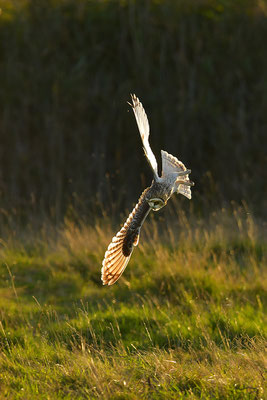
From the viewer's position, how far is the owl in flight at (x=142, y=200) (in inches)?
129

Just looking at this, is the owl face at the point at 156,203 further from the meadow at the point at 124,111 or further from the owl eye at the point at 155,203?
the meadow at the point at 124,111

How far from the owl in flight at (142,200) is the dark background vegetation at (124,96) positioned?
24.2 feet

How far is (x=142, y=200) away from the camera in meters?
3.46

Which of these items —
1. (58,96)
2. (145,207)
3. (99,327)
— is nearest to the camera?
(145,207)

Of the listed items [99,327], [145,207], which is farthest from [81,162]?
[145,207]

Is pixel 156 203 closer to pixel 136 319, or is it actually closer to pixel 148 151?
pixel 148 151

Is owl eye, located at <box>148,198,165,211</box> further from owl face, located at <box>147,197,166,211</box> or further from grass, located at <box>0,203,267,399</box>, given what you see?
grass, located at <box>0,203,267,399</box>

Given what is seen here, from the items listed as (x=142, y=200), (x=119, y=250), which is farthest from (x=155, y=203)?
(x=119, y=250)

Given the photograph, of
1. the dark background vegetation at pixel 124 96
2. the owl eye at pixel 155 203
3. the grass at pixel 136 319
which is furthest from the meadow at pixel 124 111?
the owl eye at pixel 155 203

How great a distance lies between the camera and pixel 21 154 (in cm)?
1162

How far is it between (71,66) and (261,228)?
14.2 feet

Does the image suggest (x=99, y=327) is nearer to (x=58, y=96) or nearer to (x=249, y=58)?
(x=58, y=96)

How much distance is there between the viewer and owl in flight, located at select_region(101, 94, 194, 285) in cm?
329

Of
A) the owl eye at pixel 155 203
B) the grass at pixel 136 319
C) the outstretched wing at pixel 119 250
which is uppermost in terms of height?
the owl eye at pixel 155 203
